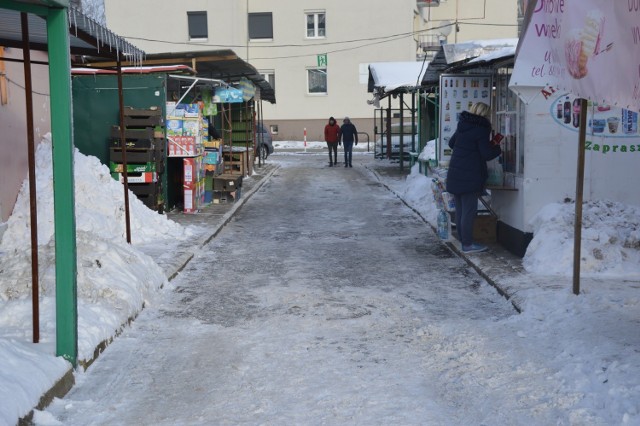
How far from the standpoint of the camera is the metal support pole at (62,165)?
5.16 meters

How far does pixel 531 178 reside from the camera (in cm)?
916

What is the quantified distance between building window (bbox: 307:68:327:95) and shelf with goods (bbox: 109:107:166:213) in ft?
98.3

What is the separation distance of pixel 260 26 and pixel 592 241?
36.2 meters

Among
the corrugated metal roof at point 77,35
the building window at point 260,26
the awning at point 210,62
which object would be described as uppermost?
the building window at point 260,26

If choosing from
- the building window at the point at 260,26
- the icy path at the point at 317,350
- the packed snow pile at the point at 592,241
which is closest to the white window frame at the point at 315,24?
the building window at the point at 260,26

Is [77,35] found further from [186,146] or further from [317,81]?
[317,81]

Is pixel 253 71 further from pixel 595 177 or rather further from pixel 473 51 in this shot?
pixel 595 177

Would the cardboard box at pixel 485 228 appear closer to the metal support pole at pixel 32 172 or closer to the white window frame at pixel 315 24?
the metal support pole at pixel 32 172

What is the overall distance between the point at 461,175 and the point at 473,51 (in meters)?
2.87

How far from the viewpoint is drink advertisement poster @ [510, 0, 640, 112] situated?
4.82m

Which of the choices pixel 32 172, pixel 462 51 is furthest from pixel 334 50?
pixel 32 172

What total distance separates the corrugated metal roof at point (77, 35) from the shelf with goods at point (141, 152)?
4972mm

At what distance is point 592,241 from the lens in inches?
328

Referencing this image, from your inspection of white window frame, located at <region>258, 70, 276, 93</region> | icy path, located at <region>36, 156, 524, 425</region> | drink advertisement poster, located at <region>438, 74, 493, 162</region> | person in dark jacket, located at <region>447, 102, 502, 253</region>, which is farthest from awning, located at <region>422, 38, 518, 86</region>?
white window frame, located at <region>258, 70, 276, 93</region>
